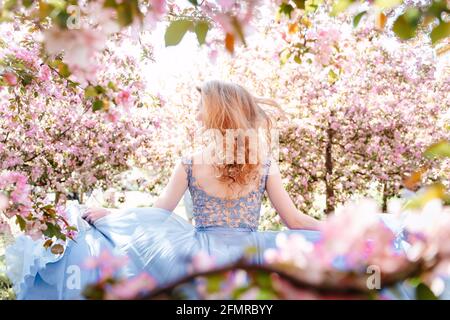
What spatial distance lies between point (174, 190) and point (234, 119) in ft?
1.94

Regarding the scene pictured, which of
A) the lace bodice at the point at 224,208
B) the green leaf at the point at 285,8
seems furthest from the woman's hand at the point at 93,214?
the green leaf at the point at 285,8

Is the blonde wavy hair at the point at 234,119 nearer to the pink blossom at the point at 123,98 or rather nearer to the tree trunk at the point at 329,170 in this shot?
the pink blossom at the point at 123,98

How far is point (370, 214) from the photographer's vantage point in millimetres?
598

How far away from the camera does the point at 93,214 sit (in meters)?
3.05

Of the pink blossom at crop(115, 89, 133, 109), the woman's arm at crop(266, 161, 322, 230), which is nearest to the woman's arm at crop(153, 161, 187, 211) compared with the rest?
the woman's arm at crop(266, 161, 322, 230)

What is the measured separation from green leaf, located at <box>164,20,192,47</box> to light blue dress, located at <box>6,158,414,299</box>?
1180 mm

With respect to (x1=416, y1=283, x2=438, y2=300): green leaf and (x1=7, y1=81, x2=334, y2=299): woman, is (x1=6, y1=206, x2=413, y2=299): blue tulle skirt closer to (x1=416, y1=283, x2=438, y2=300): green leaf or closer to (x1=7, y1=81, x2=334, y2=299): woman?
(x1=7, y1=81, x2=334, y2=299): woman

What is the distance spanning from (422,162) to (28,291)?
5960 millimetres

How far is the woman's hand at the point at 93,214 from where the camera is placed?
3033 mm

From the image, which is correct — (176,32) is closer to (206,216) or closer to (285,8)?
(285,8)

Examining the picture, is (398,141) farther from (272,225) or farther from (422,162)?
(272,225)

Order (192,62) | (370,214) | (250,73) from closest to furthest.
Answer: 1. (370,214)
2. (250,73)
3. (192,62)

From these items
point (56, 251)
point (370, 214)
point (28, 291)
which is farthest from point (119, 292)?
point (28, 291)

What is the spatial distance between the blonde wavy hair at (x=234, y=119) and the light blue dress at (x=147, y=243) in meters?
0.12
